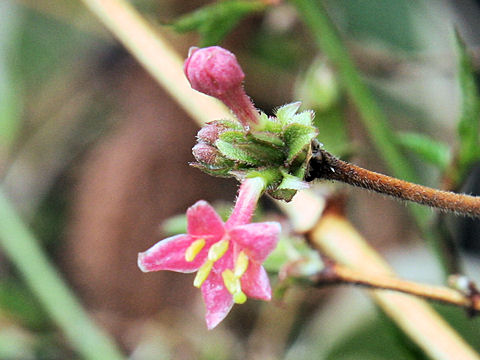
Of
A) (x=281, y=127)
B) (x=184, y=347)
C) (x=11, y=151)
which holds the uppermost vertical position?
(x=281, y=127)

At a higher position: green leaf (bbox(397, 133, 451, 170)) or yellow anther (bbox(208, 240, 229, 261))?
yellow anther (bbox(208, 240, 229, 261))

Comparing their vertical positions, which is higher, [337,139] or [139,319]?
[337,139]

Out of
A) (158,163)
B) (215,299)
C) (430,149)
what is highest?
(215,299)

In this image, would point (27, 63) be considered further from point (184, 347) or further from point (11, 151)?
point (184, 347)

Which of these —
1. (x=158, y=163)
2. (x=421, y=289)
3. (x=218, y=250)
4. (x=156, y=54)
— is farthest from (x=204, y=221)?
(x=158, y=163)

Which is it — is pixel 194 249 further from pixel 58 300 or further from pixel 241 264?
pixel 58 300

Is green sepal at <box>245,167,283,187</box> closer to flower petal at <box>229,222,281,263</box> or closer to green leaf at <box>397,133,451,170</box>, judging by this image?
flower petal at <box>229,222,281,263</box>

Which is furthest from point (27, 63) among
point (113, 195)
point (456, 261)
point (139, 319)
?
point (456, 261)

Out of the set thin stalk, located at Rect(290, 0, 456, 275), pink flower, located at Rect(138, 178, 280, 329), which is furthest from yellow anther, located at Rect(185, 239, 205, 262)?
thin stalk, located at Rect(290, 0, 456, 275)
